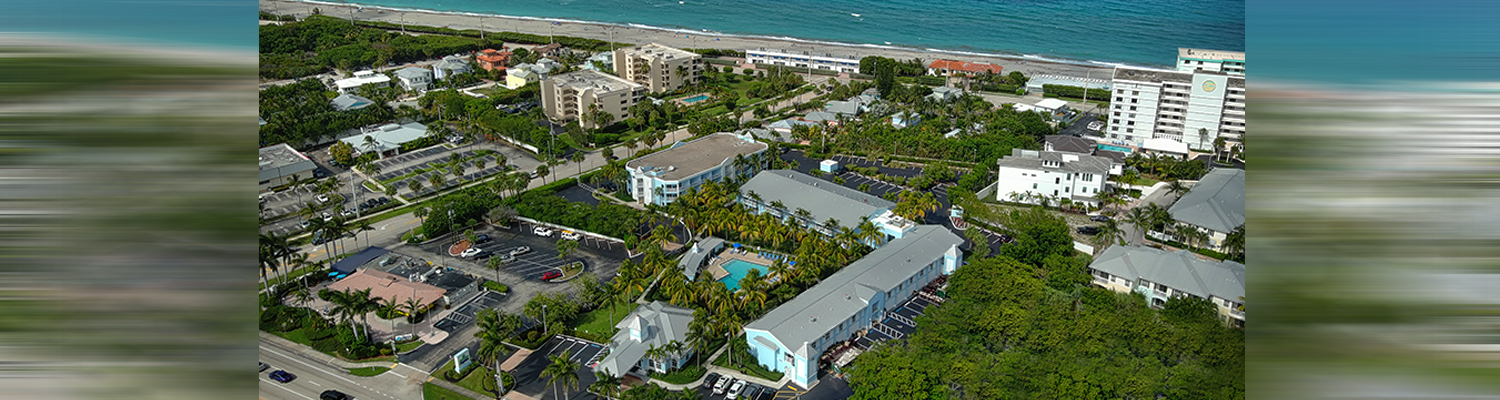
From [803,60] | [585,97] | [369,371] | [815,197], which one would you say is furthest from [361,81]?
[369,371]

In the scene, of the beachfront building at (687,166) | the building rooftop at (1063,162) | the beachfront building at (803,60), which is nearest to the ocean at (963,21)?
the beachfront building at (803,60)

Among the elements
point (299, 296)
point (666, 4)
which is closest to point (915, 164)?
point (299, 296)

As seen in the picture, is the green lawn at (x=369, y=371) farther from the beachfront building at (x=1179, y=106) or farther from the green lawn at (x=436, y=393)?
the beachfront building at (x=1179, y=106)

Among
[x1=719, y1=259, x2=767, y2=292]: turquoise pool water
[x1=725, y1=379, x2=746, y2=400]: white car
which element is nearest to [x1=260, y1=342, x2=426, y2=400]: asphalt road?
[x1=725, y1=379, x2=746, y2=400]: white car

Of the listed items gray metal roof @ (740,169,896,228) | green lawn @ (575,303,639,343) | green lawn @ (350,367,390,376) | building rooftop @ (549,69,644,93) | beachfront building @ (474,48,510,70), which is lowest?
green lawn @ (350,367,390,376)

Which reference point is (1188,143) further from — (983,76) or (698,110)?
(698,110)

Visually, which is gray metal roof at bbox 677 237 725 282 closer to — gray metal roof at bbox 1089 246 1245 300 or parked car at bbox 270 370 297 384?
parked car at bbox 270 370 297 384
